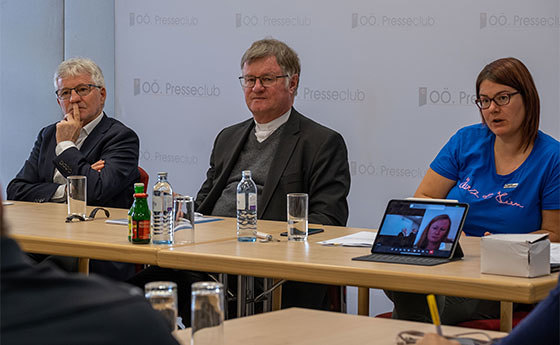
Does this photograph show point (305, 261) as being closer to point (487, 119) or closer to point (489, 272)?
point (489, 272)

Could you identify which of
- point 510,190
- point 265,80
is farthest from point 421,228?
point 265,80

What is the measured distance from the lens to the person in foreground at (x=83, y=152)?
3.97 m

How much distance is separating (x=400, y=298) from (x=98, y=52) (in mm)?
3834

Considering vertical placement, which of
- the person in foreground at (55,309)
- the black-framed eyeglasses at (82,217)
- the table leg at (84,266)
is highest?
the person in foreground at (55,309)

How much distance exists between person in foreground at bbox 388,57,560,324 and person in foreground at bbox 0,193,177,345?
258 cm

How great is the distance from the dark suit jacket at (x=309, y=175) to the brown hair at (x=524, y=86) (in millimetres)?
778

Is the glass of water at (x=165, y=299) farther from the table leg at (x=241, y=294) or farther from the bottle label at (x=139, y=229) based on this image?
the table leg at (x=241, y=294)

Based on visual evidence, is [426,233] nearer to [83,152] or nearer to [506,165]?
[506,165]

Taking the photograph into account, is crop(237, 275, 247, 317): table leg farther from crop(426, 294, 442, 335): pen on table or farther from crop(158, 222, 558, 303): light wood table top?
crop(426, 294, 442, 335): pen on table

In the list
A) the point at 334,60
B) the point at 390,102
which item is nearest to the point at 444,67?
the point at 390,102

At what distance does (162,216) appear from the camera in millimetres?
2732

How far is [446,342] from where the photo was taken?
142cm

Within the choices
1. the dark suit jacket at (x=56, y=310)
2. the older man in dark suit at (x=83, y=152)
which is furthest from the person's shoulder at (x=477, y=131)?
the dark suit jacket at (x=56, y=310)

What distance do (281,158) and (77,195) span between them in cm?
94
